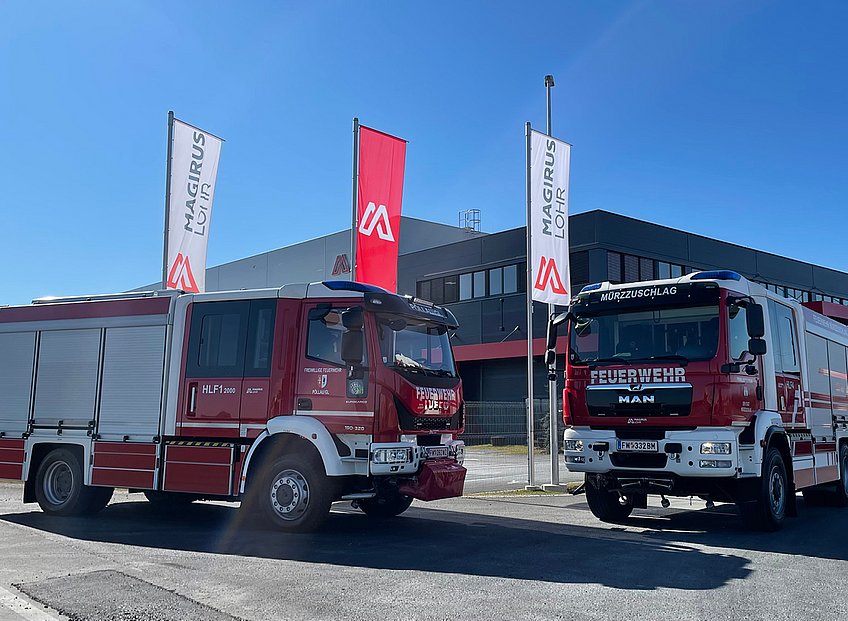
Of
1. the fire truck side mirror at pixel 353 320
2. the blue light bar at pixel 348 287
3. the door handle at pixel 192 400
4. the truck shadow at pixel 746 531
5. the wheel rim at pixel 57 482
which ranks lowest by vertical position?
the truck shadow at pixel 746 531

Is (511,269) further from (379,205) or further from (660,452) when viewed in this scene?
(660,452)

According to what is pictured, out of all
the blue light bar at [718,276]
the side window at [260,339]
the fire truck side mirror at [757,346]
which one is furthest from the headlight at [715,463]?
the side window at [260,339]

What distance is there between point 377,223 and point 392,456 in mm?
7264

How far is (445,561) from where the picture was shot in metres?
8.13

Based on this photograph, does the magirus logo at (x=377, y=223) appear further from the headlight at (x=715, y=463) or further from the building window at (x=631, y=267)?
the building window at (x=631, y=267)

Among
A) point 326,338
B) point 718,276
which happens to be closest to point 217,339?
point 326,338

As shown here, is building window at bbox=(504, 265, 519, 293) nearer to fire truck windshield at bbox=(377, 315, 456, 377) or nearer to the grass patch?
the grass patch

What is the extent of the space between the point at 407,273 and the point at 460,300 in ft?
13.1

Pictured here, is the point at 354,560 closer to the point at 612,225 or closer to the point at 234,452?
the point at 234,452

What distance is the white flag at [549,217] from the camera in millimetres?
16250

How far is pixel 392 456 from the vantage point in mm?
9758

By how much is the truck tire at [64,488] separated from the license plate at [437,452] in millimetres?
4949

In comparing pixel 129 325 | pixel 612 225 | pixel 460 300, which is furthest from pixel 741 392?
pixel 460 300

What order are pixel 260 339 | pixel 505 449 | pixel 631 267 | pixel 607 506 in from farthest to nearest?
pixel 631 267, pixel 505 449, pixel 607 506, pixel 260 339
